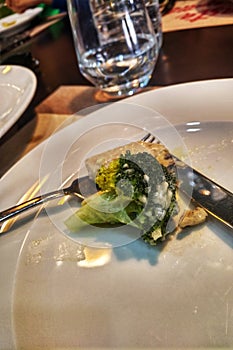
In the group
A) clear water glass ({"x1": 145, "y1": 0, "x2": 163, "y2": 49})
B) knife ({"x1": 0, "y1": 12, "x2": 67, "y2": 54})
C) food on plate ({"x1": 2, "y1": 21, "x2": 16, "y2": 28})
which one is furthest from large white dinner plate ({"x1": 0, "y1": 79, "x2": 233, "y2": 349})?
food on plate ({"x1": 2, "y1": 21, "x2": 16, "y2": 28})

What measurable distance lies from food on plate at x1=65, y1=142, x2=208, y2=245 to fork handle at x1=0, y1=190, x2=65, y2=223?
0.03 m

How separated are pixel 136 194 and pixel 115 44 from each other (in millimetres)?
398

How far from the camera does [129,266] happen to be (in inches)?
13.2

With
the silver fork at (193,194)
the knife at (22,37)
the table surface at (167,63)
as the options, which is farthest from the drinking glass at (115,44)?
the knife at (22,37)

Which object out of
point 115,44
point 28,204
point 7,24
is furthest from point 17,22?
point 28,204

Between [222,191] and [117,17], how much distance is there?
1.46ft

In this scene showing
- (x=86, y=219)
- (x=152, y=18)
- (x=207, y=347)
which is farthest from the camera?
(x=152, y=18)

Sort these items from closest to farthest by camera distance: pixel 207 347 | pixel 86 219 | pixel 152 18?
pixel 207 347
pixel 86 219
pixel 152 18

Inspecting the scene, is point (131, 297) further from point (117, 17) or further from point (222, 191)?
point (117, 17)

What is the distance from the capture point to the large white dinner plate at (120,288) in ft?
0.93

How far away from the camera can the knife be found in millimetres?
1053

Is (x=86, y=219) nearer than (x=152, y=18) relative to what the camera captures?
Yes

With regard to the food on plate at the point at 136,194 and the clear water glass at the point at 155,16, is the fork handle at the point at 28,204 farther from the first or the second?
the clear water glass at the point at 155,16

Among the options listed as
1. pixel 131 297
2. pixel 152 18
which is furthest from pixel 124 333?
pixel 152 18
